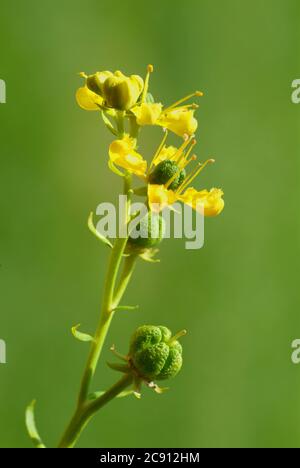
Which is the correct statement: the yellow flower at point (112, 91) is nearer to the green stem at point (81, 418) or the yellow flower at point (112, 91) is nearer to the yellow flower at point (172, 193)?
the yellow flower at point (172, 193)

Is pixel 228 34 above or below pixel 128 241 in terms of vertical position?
above

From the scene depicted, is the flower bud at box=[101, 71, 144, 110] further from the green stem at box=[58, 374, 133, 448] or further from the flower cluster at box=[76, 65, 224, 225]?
the green stem at box=[58, 374, 133, 448]

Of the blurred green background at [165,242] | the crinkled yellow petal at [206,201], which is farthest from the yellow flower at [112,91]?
the blurred green background at [165,242]

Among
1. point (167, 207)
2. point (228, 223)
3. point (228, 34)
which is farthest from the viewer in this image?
point (228, 34)

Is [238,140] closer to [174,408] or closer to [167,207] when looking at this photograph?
[174,408]

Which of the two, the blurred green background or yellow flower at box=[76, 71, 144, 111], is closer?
yellow flower at box=[76, 71, 144, 111]

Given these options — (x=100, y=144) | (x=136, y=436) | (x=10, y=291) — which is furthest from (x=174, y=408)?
(x=100, y=144)

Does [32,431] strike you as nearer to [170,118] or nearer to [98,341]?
[98,341]

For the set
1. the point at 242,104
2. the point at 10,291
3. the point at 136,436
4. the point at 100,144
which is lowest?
the point at 136,436

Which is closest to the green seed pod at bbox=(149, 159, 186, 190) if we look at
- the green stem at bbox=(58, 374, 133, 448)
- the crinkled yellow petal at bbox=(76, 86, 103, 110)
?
the crinkled yellow petal at bbox=(76, 86, 103, 110)
